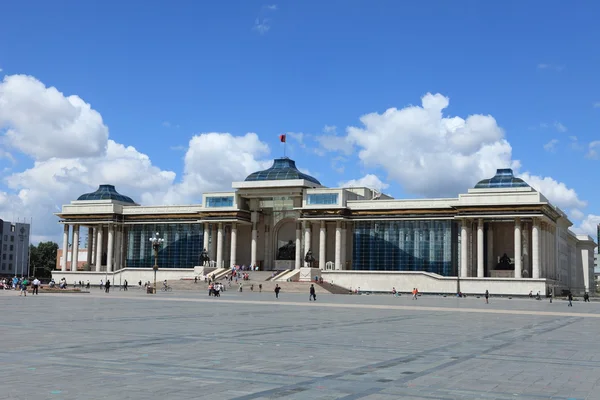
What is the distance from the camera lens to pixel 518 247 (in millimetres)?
84188

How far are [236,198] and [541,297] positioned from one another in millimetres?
42210

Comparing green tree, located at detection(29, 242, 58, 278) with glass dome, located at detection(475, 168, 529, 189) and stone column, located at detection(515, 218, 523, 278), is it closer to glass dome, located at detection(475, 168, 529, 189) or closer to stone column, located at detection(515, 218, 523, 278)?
glass dome, located at detection(475, 168, 529, 189)

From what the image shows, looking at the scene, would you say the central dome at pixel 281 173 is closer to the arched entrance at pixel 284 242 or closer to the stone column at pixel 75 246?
the arched entrance at pixel 284 242

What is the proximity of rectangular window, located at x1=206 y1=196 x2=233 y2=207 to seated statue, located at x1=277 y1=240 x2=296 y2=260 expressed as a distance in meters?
10.1

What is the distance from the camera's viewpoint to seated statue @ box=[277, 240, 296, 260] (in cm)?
10344

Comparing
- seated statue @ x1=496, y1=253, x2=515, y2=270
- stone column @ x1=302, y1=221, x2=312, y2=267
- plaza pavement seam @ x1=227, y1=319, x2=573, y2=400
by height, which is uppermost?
stone column @ x1=302, y1=221, x2=312, y2=267

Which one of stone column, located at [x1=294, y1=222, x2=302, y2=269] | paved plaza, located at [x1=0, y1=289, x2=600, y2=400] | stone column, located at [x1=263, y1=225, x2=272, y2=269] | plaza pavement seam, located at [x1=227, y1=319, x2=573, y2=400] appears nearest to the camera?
plaza pavement seam, located at [x1=227, y1=319, x2=573, y2=400]

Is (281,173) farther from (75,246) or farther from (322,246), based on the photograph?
(75,246)

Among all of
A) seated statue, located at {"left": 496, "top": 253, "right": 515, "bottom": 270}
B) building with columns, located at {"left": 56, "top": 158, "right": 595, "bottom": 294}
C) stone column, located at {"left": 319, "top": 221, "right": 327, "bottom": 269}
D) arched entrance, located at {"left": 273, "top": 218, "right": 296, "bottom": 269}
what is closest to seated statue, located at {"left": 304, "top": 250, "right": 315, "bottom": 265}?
building with columns, located at {"left": 56, "top": 158, "right": 595, "bottom": 294}

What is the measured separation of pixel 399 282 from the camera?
88188 mm

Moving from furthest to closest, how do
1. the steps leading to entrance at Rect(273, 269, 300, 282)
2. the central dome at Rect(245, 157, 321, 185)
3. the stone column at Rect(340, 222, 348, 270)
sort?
the central dome at Rect(245, 157, 321, 185), the stone column at Rect(340, 222, 348, 270), the steps leading to entrance at Rect(273, 269, 300, 282)

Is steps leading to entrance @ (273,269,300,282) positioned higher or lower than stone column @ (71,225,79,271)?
lower

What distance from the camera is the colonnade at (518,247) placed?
3305 inches

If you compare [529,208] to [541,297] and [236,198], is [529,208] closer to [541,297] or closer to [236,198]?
[541,297]
